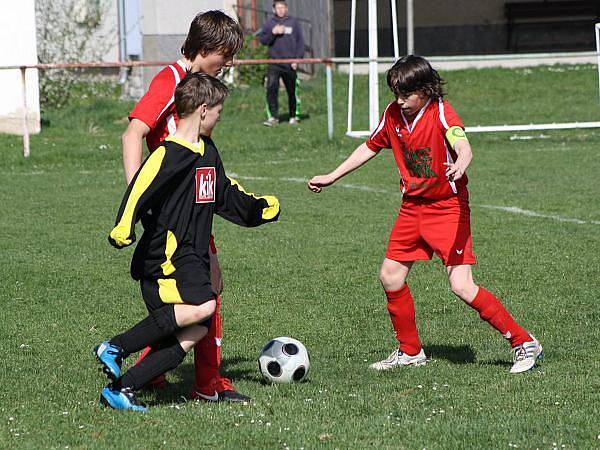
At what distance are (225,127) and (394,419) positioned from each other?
48.3 feet

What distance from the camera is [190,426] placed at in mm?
4648

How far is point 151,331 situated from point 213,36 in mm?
1334

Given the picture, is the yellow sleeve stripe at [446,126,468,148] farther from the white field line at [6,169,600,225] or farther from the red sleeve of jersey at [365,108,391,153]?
the white field line at [6,169,600,225]

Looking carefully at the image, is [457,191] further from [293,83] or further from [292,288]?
[293,83]

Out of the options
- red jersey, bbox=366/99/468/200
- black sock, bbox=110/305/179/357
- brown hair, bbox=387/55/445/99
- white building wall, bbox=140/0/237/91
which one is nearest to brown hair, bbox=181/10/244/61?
brown hair, bbox=387/55/445/99

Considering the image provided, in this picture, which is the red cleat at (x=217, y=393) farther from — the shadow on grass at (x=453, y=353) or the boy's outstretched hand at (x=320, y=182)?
the shadow on grass at (x=453, y=353)

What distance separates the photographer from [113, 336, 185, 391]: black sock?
4.93 metres

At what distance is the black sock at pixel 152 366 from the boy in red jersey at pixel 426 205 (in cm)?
127

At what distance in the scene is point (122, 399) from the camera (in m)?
4.89

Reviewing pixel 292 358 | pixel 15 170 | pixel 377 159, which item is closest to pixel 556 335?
pixel 292 358

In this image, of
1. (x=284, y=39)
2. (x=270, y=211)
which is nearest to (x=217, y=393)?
(x=270, y=211)

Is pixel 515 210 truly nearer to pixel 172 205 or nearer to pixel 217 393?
pixel 217 393

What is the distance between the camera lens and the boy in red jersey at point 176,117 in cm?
499

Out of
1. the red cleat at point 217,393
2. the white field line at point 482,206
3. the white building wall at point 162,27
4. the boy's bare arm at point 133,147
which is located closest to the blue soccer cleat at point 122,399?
the red cleat at point 217,393
